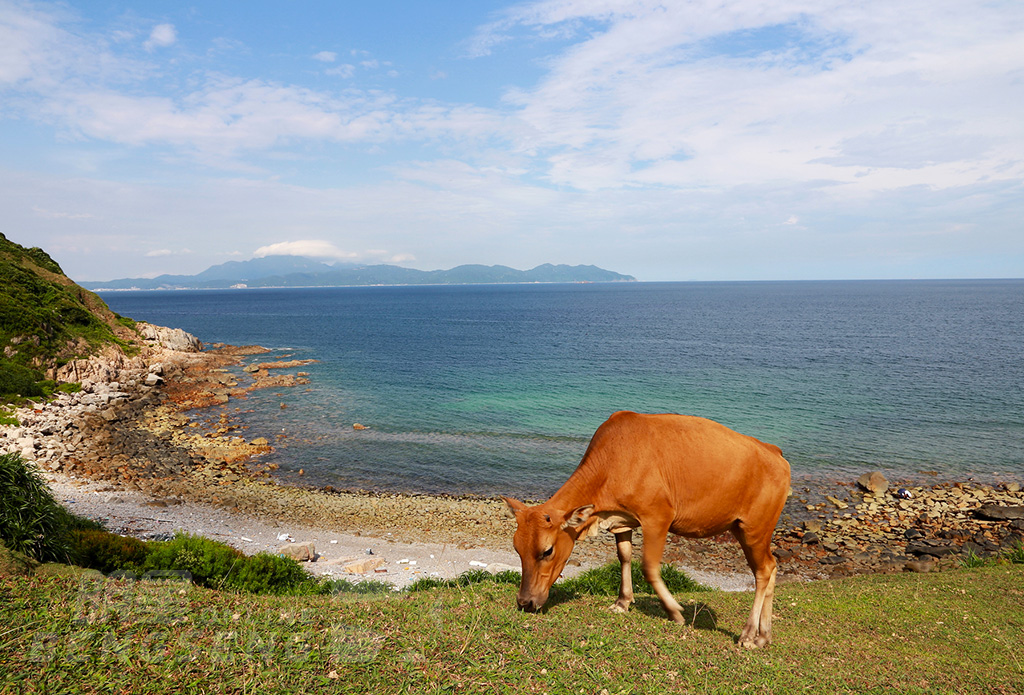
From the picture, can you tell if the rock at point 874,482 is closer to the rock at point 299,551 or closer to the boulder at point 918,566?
the boulder at point 918,566

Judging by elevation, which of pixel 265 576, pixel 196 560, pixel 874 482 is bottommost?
pixel 874 482

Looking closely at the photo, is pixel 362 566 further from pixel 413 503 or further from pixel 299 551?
pixel 413 503

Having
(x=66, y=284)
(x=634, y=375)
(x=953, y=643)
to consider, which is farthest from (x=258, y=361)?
(x=953, y=643)

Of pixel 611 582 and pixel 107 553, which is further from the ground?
pixel 107 553

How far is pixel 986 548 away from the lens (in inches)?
821

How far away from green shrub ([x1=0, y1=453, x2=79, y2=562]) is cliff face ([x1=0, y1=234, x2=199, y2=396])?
115ft

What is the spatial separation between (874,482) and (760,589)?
2445cm

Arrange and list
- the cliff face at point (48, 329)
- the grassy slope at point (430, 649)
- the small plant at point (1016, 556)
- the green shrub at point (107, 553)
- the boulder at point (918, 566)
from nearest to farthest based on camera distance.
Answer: the grassy slope at point (430, 649) < the green shrub at point (107, 553) < the small plant at point (1016, 556) < the boulder at point (918, 566) < the cliff face at point (48, 329)

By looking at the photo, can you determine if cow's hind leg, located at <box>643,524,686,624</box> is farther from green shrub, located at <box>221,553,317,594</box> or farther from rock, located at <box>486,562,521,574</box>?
rock, located at <box>486,562,521,574</box>

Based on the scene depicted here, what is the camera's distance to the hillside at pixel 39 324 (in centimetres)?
3831

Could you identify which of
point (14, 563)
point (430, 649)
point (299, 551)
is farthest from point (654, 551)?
point (299, 551)

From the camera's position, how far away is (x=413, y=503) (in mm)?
27062

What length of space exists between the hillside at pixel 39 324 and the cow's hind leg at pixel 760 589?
44245 millimetres

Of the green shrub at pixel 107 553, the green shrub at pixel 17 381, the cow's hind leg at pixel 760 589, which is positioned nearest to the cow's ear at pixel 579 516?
the cow's hind leg at pixel 760 589
